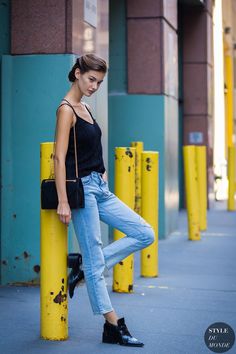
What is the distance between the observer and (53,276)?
15.9ft

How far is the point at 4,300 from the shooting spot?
6215 millimetres

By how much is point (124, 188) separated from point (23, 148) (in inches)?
39.0

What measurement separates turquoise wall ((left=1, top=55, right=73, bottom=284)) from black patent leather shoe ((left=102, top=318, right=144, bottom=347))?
79.8 inches

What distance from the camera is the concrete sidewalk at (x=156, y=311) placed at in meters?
4.81

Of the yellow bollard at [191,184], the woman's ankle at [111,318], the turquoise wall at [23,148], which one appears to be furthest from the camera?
the yellow bollard at [191,184]

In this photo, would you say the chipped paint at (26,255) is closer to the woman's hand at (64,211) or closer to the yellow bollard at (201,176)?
the woman's hand at (64,211)

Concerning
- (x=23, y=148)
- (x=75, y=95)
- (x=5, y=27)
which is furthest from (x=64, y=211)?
(x=5, y=27)

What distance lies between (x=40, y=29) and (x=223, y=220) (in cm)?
717

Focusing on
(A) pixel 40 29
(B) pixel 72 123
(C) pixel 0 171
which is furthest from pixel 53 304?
(A) pixel 40 29

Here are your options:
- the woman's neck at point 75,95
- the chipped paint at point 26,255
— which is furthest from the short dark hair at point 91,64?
the chipped paint at point 26,255

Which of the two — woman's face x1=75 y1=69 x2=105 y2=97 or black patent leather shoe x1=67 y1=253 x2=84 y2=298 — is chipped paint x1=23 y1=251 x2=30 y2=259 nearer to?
black patent leather shoe x1=67 y1=253 x2=84 y2=298

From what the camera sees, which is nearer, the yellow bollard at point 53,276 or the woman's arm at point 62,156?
Result: the woman's arm at point 62,156

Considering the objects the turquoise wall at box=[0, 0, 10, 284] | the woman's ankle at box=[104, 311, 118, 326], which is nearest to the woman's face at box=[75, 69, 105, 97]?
the woman's ankle at box=[104, 311, 118, 326]

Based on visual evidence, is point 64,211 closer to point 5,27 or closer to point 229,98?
point 5,27
